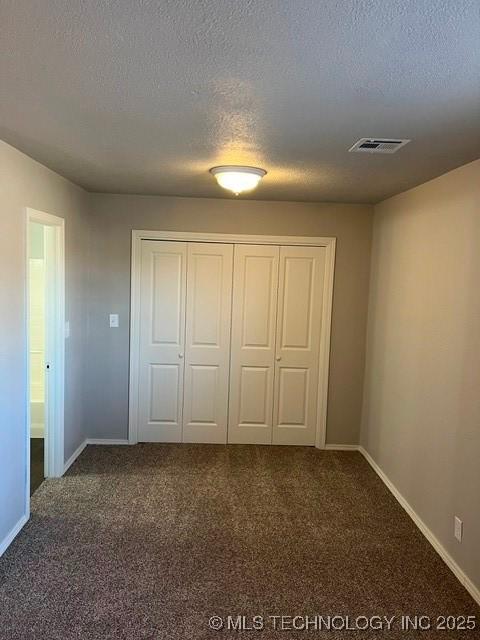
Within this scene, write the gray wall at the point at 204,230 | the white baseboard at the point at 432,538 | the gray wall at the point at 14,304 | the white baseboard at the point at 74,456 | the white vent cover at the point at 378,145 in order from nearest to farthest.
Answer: the white vent cover at the point at 378,145 → the white baseboard at the point at 432,538 → the gray wall at the point at 14,304 → the white baseboard at the point at 74,456 → the gray wall at the point at 204,230

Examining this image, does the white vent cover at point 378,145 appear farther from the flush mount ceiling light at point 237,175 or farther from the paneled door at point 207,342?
the paneled door at point 207,342

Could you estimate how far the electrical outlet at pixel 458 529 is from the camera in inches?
108

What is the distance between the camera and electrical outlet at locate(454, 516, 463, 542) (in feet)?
9.02

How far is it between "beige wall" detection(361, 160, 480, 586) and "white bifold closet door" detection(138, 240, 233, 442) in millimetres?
1475

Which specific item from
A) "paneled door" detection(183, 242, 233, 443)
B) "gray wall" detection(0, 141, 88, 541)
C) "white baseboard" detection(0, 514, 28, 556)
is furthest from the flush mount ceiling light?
"white baseboard" detection(0, 514, 28, 556)

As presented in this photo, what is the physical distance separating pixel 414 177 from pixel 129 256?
257cm

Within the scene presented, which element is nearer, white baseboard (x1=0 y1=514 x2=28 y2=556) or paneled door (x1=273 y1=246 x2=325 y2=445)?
white baseboard (x1=0 y1=514 x2=28 y2=556)

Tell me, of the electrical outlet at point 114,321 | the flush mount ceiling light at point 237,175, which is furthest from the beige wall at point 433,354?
the electrical outlet at point 114,321

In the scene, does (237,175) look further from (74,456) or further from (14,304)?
(74,456)

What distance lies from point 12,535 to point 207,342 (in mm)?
2318

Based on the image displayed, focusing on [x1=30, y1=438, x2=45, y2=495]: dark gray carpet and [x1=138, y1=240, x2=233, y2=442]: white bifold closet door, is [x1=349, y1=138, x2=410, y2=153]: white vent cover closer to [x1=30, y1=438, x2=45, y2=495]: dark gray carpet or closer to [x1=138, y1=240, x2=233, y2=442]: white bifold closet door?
[x1=138, y1=240, x2=233, y2=442]: white bifold closet door

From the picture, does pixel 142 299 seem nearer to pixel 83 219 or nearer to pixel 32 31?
pixel 83 219

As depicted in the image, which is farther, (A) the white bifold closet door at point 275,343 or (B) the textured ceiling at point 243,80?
(A) the white bifold closet door at point 275,343

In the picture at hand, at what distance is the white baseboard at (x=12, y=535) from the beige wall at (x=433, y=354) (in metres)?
2.62
